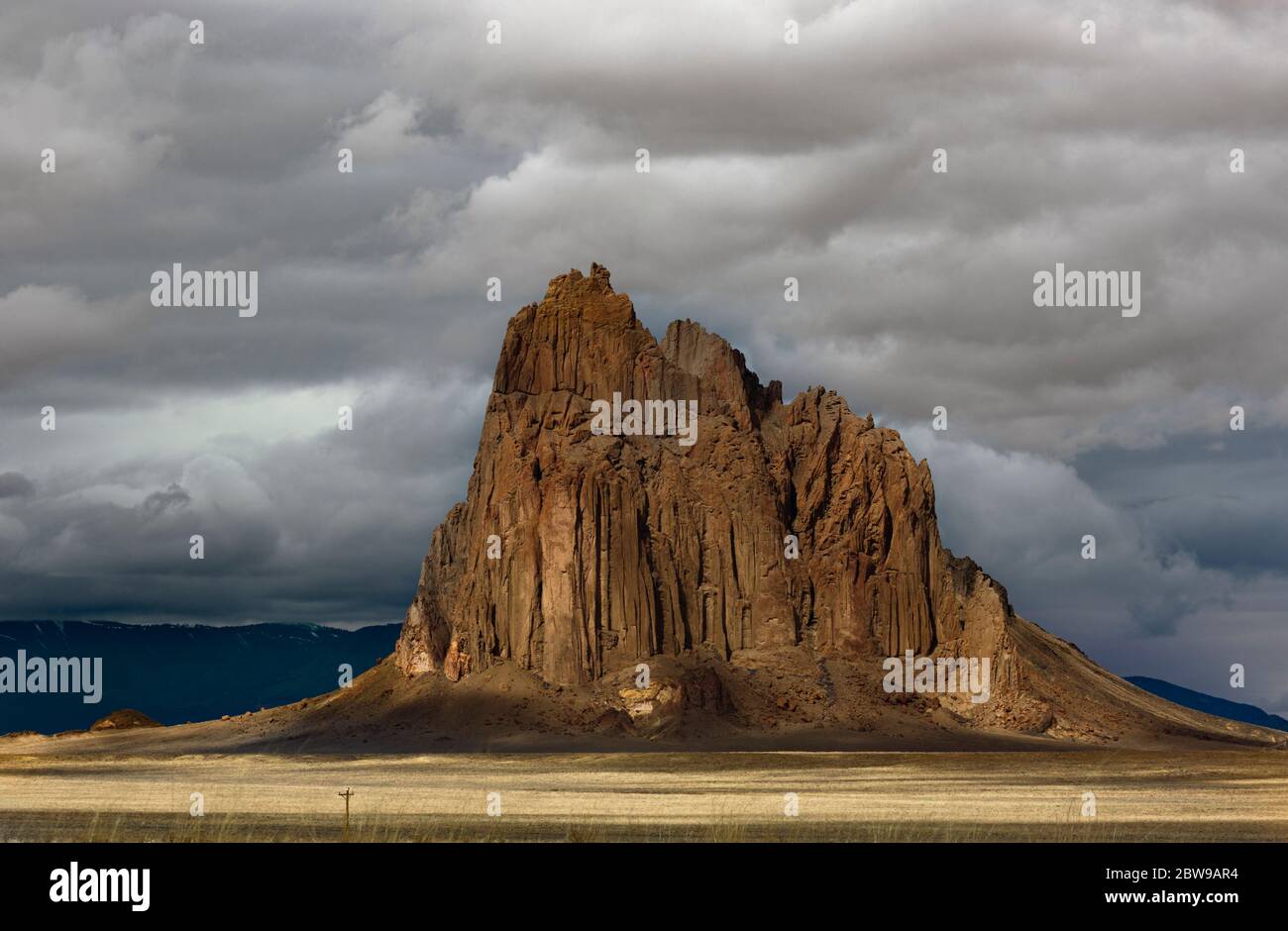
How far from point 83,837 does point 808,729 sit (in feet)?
450

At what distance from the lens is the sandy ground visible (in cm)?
5497

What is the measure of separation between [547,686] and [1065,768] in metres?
79.1

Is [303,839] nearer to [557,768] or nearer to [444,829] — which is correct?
[444,829]

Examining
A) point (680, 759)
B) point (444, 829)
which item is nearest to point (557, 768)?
point (680, 759)

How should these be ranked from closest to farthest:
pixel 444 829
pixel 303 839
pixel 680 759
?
pixel 303 839 → pixel 444 829 → pixel 680 759

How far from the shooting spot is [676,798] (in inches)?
3241

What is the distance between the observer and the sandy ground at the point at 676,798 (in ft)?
180

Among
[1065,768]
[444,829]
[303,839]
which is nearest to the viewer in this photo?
[303,839]

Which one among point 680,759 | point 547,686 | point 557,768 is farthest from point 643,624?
point 557,768
